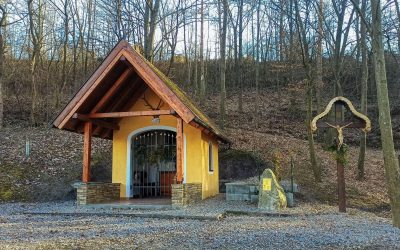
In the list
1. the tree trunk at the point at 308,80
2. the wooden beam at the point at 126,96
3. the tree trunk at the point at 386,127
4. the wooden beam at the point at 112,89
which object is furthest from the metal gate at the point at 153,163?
the tree trunk at the point at 386,127

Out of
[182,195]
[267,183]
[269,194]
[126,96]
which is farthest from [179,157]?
[126,96]

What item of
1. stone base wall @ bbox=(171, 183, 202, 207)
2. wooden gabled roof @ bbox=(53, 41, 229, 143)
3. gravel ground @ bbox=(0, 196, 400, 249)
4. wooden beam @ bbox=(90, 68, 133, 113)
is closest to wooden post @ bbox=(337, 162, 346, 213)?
gravel ground @ bbox=(0, 196, 400, 249)

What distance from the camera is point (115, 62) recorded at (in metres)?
11.2

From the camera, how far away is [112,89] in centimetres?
1220

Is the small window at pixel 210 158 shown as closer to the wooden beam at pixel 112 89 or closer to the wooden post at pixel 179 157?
the wooden post at pixel 179 157

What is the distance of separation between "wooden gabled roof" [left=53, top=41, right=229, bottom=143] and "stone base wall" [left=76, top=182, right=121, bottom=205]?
201 centimetres

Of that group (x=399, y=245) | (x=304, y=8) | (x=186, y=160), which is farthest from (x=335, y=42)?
(x=399, y=245)

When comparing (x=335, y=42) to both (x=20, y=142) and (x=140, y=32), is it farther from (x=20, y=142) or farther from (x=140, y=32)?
(x=20, y=142)

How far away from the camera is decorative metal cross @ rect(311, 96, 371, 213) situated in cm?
1081

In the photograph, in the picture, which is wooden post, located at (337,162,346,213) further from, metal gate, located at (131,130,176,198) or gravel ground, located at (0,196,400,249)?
metal gate, located at (131,130,176,198)

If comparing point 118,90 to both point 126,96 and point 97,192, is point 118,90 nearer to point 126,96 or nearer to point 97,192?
point 126,96

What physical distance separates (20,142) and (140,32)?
368 inches

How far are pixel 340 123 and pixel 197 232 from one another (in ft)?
19.9

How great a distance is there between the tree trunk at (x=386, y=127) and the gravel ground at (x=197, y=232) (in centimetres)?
70
